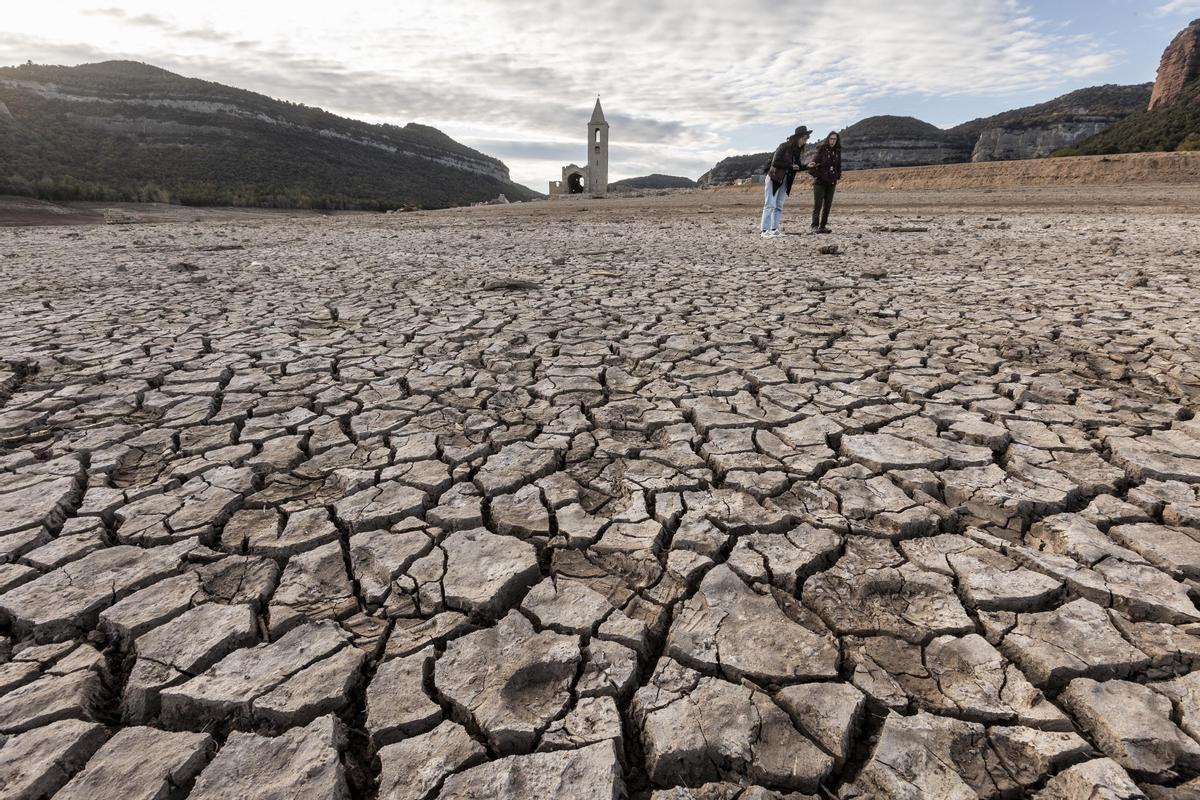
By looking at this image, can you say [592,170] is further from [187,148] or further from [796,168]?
[796,168]

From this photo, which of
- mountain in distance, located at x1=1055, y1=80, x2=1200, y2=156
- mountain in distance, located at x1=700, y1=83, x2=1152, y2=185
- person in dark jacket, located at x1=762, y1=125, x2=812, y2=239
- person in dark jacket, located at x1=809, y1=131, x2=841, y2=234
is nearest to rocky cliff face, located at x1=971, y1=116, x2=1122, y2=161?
mountain in distance, located at x1=700, y1=83, x2=1152, y2=185

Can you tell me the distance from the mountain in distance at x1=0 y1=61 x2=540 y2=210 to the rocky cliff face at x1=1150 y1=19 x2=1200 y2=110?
58.8m

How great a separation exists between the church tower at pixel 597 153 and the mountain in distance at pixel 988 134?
20.3 meters

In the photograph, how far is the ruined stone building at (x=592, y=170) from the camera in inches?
1400

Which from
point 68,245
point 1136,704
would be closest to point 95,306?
point 68,245

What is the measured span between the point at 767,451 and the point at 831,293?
Result: 3112mm

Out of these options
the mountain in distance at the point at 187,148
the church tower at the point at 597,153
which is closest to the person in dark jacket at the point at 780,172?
the mountain in distance at the point at 187,148

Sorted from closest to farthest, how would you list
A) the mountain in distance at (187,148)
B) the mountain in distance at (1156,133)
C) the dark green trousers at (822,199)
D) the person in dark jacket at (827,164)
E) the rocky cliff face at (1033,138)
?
1. the person in dark jacket at (827,164)
2. the dark green trousers at (822,199)
3. the mountain in distance at (187,148)
4. the mountain in distance at (1156,133)
5. the rocky cliff face at (1033,138)

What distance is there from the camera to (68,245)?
8.47m

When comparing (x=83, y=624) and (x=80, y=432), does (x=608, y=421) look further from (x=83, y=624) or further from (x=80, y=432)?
(x=80, y=432)

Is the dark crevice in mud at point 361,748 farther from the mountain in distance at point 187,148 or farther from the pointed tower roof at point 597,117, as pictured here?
the pointed tower roof at point 597,117

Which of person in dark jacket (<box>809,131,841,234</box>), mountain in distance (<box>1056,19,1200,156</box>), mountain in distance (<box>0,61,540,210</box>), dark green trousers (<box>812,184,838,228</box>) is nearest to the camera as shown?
person in dark jacket (<box>809,131,841,234</box>)

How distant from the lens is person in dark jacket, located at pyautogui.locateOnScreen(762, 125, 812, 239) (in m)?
7.65

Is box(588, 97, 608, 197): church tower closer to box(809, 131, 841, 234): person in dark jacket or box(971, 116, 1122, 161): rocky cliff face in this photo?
box(809, 131, 841, 234): person in dark jacket
